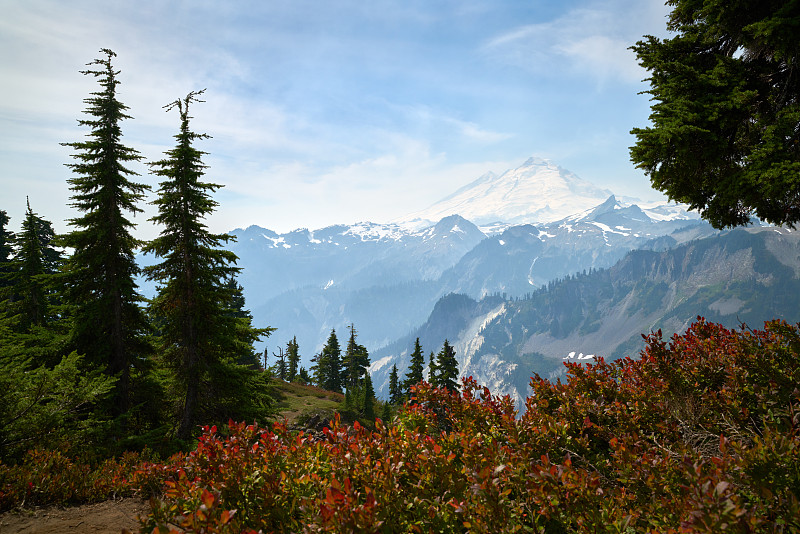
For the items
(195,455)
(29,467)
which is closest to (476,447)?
(195,455)

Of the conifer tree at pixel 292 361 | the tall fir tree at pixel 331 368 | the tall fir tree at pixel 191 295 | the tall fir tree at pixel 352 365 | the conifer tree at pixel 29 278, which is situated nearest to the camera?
the tall fir tree at pixel 191 295

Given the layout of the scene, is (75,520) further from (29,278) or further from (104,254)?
(29,278)

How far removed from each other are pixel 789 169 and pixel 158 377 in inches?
884

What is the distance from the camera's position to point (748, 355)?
607cm

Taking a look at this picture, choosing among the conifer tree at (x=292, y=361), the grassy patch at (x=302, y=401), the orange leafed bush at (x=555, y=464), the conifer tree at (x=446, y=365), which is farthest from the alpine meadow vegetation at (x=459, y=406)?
the conifer tree at (x=292, y=361)

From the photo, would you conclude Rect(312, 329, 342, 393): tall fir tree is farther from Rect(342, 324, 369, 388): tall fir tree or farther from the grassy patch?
the grassy patch

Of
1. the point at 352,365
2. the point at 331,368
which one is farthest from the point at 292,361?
the point at 352,365

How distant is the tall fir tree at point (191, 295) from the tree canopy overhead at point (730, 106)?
16.0 m

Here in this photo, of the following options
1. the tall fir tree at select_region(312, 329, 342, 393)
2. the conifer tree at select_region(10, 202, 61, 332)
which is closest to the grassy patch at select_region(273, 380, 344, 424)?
the tall fir tree at select_region(312, 329, 342, 393)

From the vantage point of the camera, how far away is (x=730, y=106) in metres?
7.54

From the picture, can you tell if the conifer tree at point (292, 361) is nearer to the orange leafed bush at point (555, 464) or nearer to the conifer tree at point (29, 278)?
the conifer tree at point (29, 278)

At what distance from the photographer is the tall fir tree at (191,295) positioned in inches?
636

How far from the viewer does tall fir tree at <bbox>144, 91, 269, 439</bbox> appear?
16.2 metres

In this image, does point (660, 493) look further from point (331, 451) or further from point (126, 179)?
point (126, 179)
